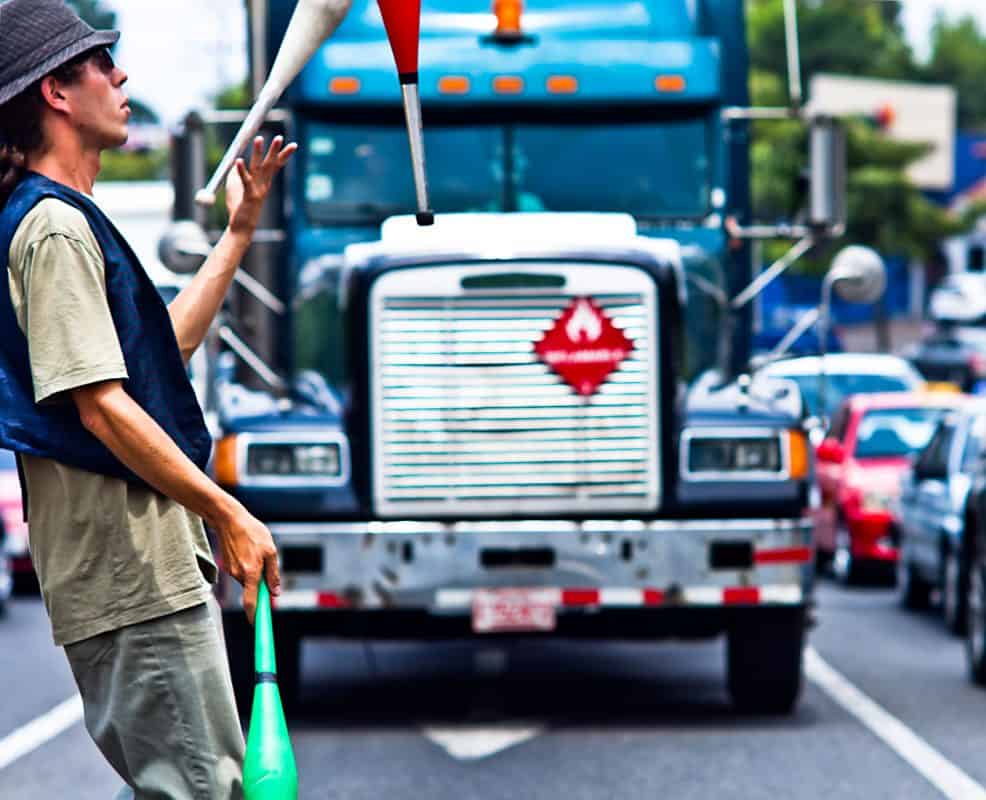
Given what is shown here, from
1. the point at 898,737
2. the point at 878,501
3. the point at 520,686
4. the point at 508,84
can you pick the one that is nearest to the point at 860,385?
the point at 878,501

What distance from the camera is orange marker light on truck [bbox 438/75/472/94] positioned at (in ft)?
37.8

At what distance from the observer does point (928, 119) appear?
3743 inches

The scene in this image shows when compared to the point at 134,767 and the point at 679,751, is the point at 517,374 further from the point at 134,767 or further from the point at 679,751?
the point at 134,767

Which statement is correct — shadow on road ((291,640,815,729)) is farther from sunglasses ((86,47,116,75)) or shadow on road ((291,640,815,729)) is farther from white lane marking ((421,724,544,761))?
sunglasses ((86,47,116,75))

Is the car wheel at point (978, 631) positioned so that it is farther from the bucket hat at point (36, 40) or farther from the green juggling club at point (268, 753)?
the bucket hat at point (36, 40)

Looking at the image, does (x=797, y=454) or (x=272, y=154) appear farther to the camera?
(x=797, y=454)

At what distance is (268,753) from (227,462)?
6.62m

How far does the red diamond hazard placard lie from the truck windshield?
1311mm

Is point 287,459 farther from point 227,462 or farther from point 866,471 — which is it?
point 866,471

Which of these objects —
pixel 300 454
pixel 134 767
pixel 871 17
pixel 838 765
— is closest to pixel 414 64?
pixel 134 767

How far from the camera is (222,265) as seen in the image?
491cm

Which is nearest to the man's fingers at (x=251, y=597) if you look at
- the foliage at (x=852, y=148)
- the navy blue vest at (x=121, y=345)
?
the navy blue vest at (x=121, y=345)

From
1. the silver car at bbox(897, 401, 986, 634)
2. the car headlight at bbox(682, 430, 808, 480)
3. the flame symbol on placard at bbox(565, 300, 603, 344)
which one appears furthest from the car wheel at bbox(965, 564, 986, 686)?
the flame symbol on placard at bbox(565, 300, 603, 344)

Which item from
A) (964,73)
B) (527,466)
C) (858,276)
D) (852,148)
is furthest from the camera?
(964,73)
